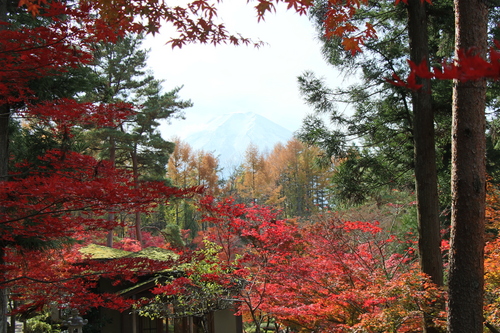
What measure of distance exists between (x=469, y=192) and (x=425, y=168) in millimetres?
2230

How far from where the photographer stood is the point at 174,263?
5566 mm

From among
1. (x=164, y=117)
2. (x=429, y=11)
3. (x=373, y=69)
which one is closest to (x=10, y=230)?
(x=373, y=69)

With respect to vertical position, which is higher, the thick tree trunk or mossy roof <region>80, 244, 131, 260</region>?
the thick tree trunk

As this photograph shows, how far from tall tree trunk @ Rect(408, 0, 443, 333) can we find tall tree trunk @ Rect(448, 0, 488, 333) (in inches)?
67.1

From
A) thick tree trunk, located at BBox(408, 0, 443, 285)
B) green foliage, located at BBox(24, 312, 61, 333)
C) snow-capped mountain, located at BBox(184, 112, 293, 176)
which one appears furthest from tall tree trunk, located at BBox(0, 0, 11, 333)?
snow-capped mountain, located at BBox(184, 112, 293, 176)

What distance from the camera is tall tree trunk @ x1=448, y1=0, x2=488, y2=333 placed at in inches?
119

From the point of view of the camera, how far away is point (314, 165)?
769 cm

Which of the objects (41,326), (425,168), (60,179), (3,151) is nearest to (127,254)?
(41,326)

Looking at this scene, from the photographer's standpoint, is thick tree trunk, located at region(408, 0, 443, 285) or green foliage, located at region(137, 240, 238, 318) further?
green foliage, located at region(137, 240, 238, 318)

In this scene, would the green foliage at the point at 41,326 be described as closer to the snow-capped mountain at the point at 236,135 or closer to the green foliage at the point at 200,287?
the green foliage at the point at 200,287

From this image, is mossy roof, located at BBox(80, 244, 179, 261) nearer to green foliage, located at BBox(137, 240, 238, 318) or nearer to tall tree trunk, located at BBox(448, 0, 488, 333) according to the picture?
green foliage, located at BBox(137, 240, 238, 318)

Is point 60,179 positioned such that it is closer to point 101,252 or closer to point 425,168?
point 425,168

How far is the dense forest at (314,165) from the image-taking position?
10.3 ft

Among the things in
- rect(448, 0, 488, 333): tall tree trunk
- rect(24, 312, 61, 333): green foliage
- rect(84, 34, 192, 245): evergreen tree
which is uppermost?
rect(84, 34, 192, 245): evergreen tree
